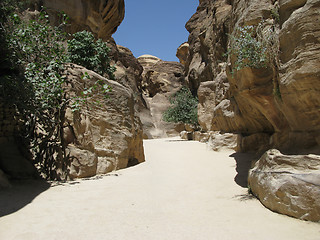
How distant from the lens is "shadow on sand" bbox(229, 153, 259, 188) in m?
5.38

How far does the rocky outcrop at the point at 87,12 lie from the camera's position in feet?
45.5

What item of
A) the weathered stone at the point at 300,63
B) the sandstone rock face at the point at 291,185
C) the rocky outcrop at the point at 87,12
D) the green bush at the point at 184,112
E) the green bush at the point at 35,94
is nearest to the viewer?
the sandstone rock face at the point at 291,185

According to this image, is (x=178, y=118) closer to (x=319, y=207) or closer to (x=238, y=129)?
(x=238, y=129)

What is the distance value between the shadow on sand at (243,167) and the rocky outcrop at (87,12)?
487 inches

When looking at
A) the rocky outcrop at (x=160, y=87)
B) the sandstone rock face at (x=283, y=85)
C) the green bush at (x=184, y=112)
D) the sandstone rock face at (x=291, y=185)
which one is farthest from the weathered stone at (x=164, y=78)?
the sandstone rock face at (x=291, y=185)

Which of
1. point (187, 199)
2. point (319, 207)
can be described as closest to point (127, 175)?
point (187, 199)

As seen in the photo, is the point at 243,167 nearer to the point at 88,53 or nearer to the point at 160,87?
the point at 88,53

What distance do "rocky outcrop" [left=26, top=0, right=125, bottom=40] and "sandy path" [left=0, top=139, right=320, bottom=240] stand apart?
40.0 feet

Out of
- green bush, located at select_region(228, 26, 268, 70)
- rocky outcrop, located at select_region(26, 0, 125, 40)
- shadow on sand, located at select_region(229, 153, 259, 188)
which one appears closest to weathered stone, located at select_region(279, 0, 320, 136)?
green bush, located at select_region(228, 26, 268, 70)

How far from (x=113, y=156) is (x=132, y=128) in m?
1.36

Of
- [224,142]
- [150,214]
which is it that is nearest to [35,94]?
[150,214]

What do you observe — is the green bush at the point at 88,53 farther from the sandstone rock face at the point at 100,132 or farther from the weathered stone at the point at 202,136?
the weathered stone at the point at 202,136

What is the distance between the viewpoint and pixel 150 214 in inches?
145

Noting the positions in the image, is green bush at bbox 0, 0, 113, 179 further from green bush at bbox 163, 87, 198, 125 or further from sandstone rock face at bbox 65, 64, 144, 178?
green bush at bbox 163, 87, 198, 125
